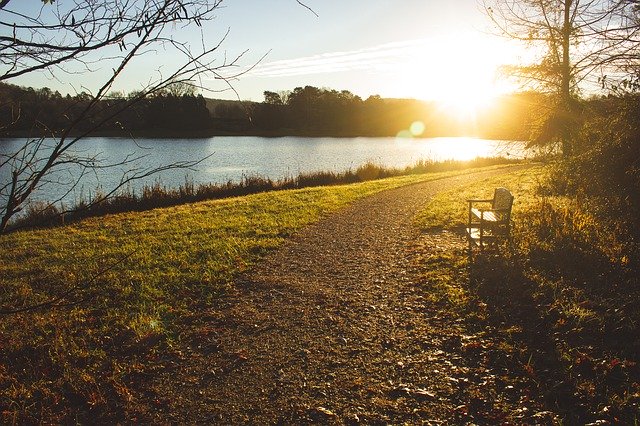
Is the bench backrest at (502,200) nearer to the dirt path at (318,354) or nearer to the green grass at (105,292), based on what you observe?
the dirt path at (318,354)

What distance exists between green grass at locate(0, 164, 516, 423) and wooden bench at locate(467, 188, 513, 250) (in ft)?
13.6

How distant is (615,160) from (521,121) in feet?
25.3

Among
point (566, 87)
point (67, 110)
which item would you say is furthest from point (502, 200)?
point (67, 110)

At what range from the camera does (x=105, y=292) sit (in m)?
6.82

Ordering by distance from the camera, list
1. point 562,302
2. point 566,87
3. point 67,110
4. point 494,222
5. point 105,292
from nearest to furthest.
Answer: point 67,110 → point 562,302 → point 105,292 → point 494,222 → point 566,87

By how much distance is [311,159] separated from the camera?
3641cm

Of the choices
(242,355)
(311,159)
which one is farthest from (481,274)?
(311,159)

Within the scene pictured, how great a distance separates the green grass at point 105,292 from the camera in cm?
431

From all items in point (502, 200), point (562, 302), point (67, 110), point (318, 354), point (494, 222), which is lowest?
point (318, 354)

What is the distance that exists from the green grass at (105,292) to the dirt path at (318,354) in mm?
544

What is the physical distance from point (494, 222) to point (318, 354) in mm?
4548

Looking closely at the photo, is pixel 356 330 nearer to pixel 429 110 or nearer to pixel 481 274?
pixel 481 274

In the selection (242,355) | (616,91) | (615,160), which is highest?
(616,91)

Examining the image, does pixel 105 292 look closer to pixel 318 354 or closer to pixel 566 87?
pixel 318 354
